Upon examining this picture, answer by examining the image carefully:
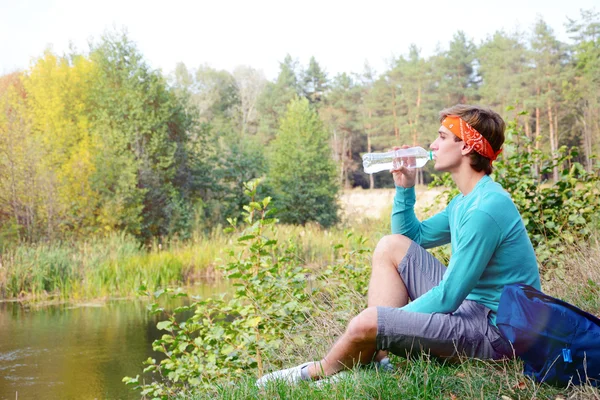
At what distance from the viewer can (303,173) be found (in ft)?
68.1

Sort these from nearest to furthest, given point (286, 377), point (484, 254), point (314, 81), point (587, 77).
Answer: point (484, 254) → point (286, 377) → point (587, 77) → point (314, 81)

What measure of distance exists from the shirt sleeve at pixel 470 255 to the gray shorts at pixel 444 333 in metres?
0.12

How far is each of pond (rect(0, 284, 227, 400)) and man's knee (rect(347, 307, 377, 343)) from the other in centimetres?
297

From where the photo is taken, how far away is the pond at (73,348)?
5.37 m

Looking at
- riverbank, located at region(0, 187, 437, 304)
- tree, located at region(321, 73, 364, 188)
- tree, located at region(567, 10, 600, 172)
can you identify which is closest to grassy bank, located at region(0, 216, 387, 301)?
riverbank, located at region(0, 187, 437, 304)

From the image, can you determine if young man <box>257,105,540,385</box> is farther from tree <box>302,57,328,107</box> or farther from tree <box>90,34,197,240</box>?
tree <box>302,57,328,107</box>

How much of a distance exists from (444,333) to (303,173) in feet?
60.9

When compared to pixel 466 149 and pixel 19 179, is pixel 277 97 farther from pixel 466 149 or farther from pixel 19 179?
pixel 466 149

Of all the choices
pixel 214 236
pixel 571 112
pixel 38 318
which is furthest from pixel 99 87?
pixel 571 112

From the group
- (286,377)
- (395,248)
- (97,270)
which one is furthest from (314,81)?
(286,377)

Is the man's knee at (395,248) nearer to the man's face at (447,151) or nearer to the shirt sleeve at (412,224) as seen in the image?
the shirt sleeve at (412,224)

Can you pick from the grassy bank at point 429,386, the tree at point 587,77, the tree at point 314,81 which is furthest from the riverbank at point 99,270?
the tree at point 314,81

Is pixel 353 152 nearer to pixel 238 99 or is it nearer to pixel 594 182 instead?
pixel 238 99

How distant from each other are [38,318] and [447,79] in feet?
97.4
